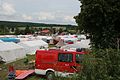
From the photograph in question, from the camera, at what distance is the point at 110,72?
20.4 feet

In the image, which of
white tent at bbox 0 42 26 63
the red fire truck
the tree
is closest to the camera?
the red fire truck

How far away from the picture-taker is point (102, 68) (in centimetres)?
599

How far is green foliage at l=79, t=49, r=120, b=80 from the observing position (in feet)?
19.1

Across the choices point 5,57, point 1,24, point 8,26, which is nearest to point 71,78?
point 5,57

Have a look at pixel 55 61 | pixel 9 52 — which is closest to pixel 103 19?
pixel 55 61

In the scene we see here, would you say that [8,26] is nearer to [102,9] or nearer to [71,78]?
[102,9]

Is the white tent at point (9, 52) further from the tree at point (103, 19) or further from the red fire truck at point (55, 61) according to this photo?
the tree at point (103, 19)

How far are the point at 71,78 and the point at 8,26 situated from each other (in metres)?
163

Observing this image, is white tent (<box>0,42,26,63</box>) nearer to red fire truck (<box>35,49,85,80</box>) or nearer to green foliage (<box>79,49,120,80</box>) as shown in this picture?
red fire truck (<box>35,49,85,80</box>)

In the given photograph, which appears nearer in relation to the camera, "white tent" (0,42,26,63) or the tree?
the tree

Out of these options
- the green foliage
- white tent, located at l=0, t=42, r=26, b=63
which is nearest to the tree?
the green foliage

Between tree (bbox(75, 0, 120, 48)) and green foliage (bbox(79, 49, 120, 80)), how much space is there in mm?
12539

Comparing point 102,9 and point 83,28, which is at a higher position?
point 102,9

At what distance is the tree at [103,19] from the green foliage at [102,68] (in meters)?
12.5
